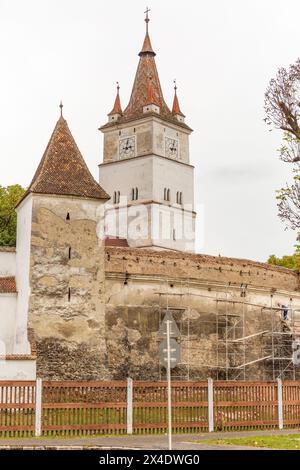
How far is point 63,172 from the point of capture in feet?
102

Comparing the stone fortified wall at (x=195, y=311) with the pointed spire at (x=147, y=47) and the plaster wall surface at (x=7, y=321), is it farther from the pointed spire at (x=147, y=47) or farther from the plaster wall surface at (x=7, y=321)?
the pointed spire at (x=147, y=47)

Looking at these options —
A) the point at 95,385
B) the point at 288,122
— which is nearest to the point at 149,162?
the point at 288,122

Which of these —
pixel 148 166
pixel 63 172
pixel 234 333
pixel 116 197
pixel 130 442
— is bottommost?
pixel 130 442

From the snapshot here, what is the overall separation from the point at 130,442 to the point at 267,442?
125 inches

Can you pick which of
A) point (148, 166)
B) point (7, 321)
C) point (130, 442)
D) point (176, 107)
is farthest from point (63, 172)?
point (176, 107)

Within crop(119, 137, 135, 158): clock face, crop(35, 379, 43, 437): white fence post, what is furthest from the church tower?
crop(35, 379, 43, 437): white fence post

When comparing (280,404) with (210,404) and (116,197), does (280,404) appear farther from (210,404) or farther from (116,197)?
(116,197)

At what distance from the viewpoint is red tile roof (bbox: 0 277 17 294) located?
30.4 meters

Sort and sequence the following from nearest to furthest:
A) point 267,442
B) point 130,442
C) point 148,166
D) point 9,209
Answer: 1. point 267,442
2. point 130,442
3. point 9,209
4. point 148,166

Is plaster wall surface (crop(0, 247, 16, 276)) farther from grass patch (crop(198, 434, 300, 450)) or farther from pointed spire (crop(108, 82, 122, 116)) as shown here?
pointed spire (crop(108, 82, 122, 116))

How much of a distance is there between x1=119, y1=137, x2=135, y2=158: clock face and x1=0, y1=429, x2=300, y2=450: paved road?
49.9 meters

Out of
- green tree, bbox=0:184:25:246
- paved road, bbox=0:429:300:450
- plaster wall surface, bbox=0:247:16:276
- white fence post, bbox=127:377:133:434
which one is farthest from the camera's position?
green tree, bbox=0:184:25:246
